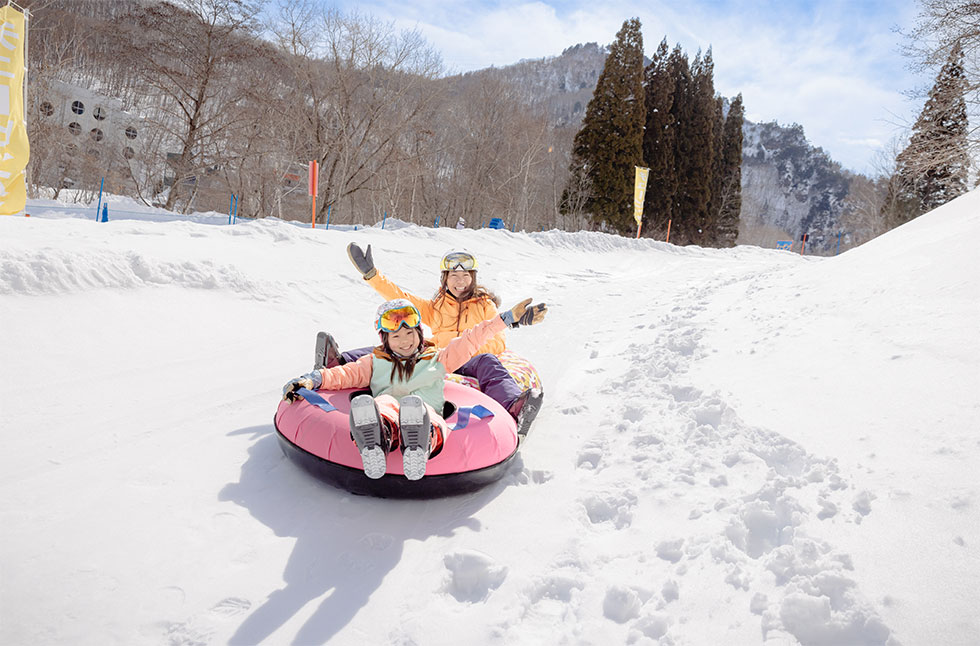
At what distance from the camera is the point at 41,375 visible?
150 inches

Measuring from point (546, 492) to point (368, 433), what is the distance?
113 cm

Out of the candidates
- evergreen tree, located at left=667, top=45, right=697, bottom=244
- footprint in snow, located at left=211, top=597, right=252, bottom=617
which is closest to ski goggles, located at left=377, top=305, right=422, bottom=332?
footprint in snow, located at left=211, top=597, right=252, bottom=617

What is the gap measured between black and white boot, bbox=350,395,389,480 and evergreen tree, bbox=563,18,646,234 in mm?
25543

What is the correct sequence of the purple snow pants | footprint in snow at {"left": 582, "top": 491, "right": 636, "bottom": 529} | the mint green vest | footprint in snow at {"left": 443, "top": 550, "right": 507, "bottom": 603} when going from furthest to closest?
the purple snow pants
the mint green vest
footprint in snow at {"left": 582, "top": 491, "right": 636, "bottom": 529}
footprint in snow at {"left": 443, "top": 550, "right": 507, "bottom": 603}

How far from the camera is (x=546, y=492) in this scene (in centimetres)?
307

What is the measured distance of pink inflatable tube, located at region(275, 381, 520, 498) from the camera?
2.75 meters

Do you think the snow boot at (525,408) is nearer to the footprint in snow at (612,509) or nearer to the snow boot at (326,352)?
the footprint in snow at (612,509)

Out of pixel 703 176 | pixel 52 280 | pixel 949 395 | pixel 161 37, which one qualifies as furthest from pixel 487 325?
pixel 703 176

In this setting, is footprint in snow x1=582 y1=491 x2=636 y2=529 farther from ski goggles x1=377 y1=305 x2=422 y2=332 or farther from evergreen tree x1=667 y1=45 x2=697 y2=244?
evergreen tree x1=667 y1=45 x2=697 y2=244

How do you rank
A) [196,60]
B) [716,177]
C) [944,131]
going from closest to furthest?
[944,131]
[196,60]
[716,177]

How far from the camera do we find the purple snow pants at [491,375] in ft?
12.1

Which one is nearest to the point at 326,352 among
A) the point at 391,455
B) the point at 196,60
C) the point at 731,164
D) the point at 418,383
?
the point at 418,383

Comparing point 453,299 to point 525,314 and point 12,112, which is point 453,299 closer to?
point 525,314

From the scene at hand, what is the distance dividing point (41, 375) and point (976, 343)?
20.0 feet
